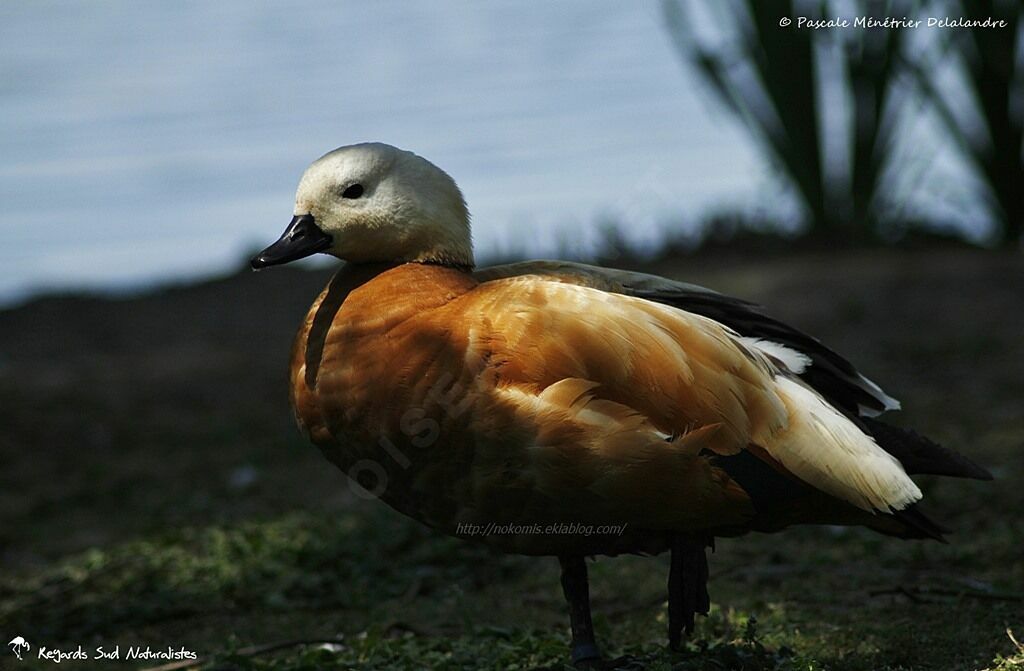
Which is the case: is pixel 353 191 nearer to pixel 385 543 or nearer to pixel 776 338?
pixel 776 338

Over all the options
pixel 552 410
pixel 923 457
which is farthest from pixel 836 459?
pixel 552 410

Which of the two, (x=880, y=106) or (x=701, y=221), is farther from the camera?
(x=701, y=221)

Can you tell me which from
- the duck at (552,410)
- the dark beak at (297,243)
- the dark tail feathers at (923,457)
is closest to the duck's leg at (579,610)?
the duck at (552,410)

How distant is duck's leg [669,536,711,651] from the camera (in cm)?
329

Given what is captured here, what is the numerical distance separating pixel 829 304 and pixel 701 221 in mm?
1927

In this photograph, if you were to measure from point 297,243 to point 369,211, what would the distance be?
0.20 m

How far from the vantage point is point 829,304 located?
7289 millimetres

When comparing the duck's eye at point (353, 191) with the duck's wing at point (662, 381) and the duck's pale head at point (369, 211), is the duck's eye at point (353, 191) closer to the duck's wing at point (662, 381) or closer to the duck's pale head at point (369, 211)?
the duck's pale head at point (369, 211)

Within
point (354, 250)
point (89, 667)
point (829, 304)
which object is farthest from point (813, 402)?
point (829, 304)

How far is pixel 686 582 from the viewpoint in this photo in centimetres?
329

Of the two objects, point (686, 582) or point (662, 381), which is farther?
point (686, 582)

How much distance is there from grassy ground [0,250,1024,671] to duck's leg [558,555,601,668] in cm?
12

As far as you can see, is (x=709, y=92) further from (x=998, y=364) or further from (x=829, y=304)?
(x=998, y=364)

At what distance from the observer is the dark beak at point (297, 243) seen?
3.39 m
